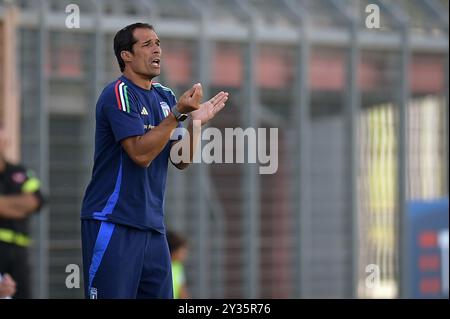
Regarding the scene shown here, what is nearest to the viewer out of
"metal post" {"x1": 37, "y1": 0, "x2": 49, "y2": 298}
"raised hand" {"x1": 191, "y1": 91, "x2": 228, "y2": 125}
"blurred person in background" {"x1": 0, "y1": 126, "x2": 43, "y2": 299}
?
"raised hand" {"x1": 191, "y1": 91, "x2": 228, "y2": 125}

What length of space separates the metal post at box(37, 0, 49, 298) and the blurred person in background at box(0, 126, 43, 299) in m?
0.55

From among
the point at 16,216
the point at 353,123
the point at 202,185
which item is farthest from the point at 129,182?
the point at 353,123

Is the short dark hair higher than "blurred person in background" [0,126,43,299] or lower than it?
higher

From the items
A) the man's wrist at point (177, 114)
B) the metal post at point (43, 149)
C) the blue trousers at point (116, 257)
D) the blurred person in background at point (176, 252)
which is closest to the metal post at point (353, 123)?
the blurred person in background at point (176, 252)

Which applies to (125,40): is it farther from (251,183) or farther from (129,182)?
(251,183)

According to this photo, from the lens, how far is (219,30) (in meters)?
8.39

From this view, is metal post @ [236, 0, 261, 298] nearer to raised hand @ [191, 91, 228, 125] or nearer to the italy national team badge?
the italy national team badge

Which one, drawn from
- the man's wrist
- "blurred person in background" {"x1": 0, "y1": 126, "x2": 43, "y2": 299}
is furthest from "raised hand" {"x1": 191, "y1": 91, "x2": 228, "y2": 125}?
"blurred person in background" {"x1": 0, "y1": 126, "x2": 43, "y2": 299}

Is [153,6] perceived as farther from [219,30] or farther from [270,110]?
[270,110]

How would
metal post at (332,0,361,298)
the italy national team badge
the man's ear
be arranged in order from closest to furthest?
the man's ear → the italy national team badge → metal post at (332,0,361,298)

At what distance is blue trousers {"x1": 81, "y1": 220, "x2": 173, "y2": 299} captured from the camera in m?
4.11

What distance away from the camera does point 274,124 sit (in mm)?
8727

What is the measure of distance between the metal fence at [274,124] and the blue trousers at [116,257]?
3.93m
